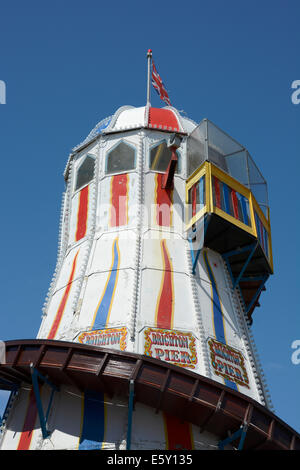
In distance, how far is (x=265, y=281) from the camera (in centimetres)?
2289

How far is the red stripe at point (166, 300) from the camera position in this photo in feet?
61.0

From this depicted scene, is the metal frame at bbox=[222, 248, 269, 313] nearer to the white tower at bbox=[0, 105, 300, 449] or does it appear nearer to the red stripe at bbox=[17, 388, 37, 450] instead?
the white tower at bbox=[0, 105, 300, 449]

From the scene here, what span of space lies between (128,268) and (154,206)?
2895 millimetres

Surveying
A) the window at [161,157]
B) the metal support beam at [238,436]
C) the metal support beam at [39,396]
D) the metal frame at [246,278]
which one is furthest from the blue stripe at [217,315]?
the metal support beam at [39,396]

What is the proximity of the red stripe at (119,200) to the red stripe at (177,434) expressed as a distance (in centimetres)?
757

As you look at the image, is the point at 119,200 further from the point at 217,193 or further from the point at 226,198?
the point at 226,198

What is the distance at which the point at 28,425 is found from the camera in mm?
17141

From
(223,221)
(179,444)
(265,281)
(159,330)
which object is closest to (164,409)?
(179,444)

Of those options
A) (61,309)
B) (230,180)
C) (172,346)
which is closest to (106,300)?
(61,309)

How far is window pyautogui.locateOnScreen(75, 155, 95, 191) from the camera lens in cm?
2362

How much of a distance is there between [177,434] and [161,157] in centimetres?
1061

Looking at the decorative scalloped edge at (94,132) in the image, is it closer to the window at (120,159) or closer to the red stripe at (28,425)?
the window at (120,159)
